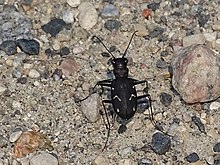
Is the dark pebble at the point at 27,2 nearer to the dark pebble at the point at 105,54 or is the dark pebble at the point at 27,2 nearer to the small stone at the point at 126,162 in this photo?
the dark pebble at the point at 105,54

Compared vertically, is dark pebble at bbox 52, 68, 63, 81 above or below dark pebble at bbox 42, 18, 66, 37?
below

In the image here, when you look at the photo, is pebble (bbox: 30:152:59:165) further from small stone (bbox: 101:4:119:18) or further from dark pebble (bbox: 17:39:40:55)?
small stone (bbox: 101:4:119:18)

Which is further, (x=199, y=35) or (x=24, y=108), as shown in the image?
(x=199, y=35)

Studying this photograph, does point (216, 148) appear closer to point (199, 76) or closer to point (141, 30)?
point (199, 76)

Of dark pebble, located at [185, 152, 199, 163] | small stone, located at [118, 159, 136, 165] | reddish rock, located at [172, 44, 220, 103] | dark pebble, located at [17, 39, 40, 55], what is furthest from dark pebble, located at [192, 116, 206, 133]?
dark pebble, located at [17, 39, 40, 55]

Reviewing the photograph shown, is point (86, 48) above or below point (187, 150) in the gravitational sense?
above

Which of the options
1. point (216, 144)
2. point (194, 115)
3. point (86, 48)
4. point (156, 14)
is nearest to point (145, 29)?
point (156, 14)

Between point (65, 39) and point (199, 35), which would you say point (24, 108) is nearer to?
point (65, 39)
